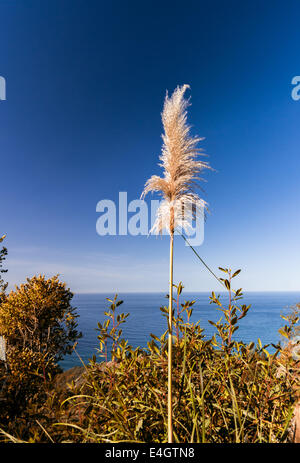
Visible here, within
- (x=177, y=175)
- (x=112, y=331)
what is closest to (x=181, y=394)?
(x=112, y=331)

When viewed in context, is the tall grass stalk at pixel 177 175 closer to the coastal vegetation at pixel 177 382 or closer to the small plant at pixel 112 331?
the coastal vegetation at pixel 177 382

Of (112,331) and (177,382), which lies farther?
(112,331)

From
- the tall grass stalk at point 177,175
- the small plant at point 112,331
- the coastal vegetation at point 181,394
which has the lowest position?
the coastal vegetation at point 181,394

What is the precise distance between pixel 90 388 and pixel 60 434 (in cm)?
37

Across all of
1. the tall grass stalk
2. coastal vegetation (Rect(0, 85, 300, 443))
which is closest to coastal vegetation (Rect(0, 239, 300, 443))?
coastal vegetation (Rect(0, 85, 300, 443))

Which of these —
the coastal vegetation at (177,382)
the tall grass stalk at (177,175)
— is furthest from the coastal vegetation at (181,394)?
the tall grass stalk at (177,175)

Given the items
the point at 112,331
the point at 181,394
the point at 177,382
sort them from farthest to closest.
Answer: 1. the point at 112,331
2. the point at 177,382
3. the point at 181,394

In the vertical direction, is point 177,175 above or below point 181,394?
above

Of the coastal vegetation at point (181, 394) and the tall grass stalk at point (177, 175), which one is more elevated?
the tall grass stalk at point (177, 175)

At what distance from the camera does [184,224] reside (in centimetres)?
170

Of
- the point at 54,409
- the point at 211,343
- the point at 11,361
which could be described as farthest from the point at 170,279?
the point at 11,361

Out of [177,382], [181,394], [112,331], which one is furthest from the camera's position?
[112,331]

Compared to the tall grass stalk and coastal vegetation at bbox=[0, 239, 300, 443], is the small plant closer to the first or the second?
coastal vegetation at bbox=[0, 239, 300, 443]

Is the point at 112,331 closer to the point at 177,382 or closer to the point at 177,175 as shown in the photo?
the point at 177,382
